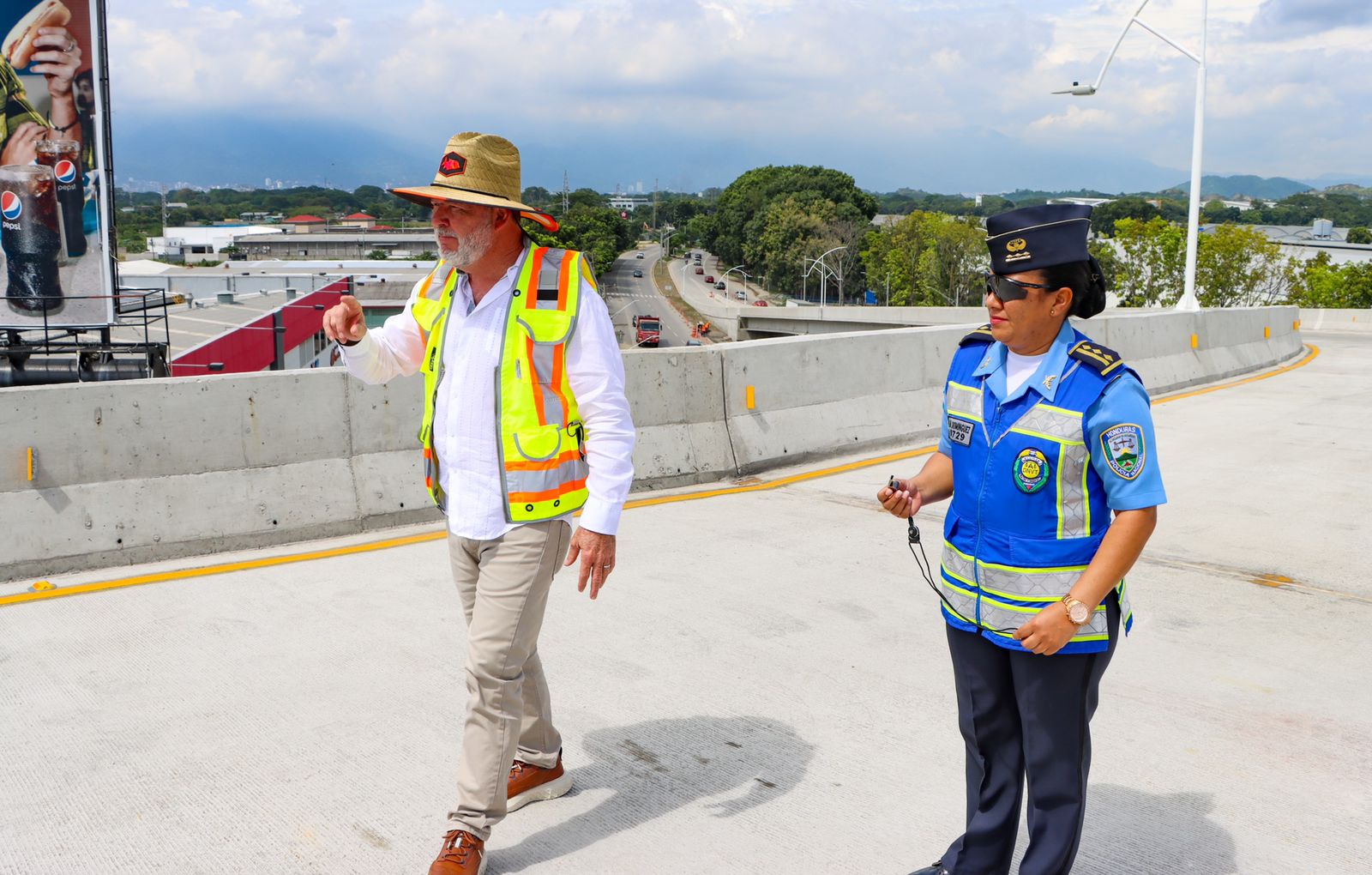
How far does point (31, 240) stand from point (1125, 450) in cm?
1526

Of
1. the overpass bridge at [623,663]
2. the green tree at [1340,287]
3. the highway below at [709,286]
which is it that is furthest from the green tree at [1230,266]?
the overpass bridge at [623,663]

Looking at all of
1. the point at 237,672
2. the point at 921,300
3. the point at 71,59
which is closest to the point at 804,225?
the point at 921,300

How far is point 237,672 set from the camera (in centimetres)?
556

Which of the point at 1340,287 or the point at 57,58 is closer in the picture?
the point at 57,58

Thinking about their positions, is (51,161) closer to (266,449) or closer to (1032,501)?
(266,449)

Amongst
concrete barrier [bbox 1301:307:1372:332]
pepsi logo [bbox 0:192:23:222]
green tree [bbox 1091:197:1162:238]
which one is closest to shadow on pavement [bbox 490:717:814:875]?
pepsi logo [bbox 0:192:23:222]

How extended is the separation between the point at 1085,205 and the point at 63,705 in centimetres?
460

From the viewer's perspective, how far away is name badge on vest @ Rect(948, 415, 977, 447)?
3344 mm

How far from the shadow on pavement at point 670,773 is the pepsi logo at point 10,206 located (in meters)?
13.2

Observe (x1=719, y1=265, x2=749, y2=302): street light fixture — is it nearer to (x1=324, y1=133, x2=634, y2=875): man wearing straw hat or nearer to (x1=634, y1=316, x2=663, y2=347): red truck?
(x1=634, y1=316, x2=663, y2=347): red truck

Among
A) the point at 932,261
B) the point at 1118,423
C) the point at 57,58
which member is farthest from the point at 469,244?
the point at 932,261

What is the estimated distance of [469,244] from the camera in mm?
3977

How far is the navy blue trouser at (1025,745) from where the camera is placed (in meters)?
3.25

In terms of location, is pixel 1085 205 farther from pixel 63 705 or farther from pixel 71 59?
pixel 71 59
